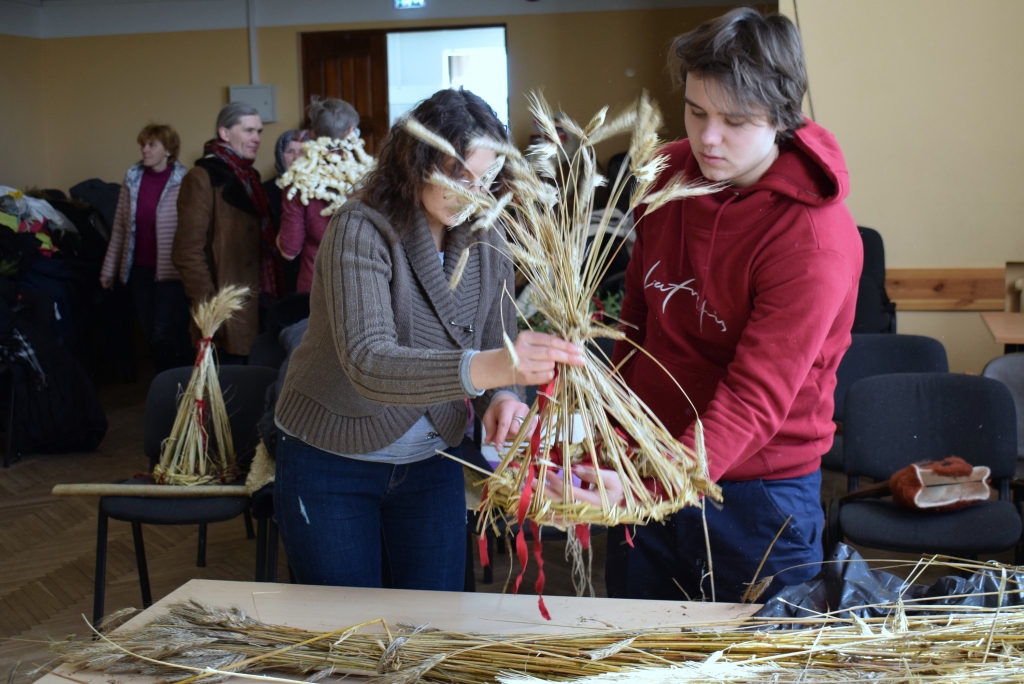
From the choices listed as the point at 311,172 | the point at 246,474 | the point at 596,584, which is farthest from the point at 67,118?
the point at 596,584

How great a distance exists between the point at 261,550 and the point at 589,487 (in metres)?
1.80

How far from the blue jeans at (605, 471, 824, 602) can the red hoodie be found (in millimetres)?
40

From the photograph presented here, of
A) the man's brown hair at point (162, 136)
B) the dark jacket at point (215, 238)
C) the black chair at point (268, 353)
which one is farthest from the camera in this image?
the man's brown hair at point (162, 136)

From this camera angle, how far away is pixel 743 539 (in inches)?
65.3

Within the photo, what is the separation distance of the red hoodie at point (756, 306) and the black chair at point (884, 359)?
1.99 meters

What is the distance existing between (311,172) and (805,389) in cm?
276

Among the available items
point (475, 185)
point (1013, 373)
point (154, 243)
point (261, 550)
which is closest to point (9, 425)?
point (154, 243)

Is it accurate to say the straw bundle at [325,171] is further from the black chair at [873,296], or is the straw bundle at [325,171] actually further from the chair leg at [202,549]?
the black chair at [873,296]

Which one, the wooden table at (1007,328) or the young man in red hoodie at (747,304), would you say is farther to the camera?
the wooden table at (1007,328)

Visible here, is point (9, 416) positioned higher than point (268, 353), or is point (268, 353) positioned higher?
point (268, 353)

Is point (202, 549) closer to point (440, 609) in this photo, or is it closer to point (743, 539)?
point (440, 609)

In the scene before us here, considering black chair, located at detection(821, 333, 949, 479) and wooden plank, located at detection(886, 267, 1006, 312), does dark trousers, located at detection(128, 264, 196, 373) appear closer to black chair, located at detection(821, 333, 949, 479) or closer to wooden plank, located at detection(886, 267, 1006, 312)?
black chair, located at detection(821, 333, 949, 479)

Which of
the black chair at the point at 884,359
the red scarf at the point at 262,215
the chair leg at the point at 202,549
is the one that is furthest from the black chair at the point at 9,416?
the black chair at the point at 884,359

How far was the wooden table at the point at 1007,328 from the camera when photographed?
140 inches
